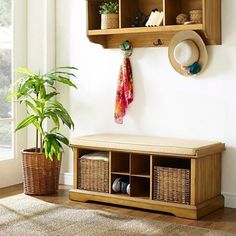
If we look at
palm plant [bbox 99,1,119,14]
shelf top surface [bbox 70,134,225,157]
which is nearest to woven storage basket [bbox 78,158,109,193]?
shelf top surface [bbox 70,134,225,157]

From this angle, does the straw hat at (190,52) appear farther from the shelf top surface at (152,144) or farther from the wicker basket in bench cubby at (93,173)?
the wicker basket in bench cubby at (93,173)

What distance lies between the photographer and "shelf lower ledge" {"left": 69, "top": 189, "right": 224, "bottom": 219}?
379cm

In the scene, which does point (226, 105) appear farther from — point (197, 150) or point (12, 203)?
point (12, 203)

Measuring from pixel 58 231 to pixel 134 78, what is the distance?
165cm

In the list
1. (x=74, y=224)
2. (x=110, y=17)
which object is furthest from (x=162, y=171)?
(x=110, y=17)

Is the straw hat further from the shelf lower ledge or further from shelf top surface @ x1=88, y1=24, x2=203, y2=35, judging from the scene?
the shelf lower ledge

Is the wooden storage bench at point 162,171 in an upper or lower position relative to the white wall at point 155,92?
lower

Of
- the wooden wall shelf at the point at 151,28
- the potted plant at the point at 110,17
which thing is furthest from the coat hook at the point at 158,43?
the potted plant at the point at 110,17

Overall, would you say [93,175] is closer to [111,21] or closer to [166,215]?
[166,215]

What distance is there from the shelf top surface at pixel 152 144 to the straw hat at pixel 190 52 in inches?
22.4

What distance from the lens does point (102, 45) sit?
4645mm

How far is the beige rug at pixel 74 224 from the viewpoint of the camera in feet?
11.2

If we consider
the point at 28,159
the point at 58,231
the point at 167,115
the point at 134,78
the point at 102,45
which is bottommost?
the point at 58,231

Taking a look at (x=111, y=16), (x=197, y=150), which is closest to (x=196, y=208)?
(x=197, y=150)
